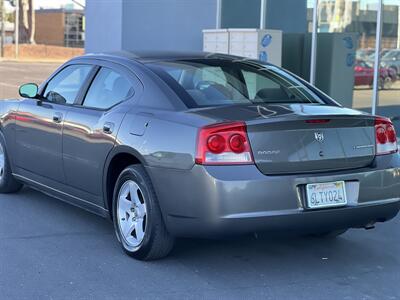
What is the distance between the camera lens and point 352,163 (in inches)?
192

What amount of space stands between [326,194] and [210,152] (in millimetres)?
862

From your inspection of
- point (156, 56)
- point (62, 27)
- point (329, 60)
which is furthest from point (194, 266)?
point (62, 27)

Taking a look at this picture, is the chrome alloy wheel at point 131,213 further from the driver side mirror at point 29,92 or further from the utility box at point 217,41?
the utility box at point 217,41

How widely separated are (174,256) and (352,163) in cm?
150

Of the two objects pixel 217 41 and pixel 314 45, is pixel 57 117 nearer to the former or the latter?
pixel 217 41

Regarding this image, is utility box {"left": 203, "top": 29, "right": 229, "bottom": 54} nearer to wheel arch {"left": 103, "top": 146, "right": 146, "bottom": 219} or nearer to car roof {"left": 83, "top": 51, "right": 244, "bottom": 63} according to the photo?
car roof {"left": 83, "top": 51, "right": 244, "bottom": 63}

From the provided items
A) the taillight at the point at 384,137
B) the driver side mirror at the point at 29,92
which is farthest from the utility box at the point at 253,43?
the taillight at the point at 384,137

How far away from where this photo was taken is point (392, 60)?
11109mm

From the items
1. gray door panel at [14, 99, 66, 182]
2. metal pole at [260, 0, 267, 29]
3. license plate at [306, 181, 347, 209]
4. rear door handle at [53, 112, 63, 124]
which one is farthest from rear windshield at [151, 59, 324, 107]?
metal pole at [260, 0, 267, 29]

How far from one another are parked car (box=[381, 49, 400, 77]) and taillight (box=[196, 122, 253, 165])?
23.5ft

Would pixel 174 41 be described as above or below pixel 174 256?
above

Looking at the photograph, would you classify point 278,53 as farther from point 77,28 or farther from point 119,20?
point 77,28

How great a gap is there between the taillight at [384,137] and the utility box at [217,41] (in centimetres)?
740

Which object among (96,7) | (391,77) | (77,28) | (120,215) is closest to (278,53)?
(391,77)
